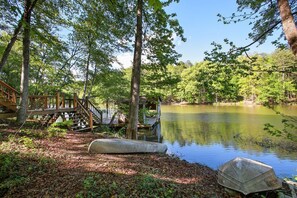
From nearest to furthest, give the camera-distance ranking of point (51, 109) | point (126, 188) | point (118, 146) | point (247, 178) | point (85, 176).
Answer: point (126, 188), point (85, 176), point (247, 178), point (118, 146), point (51, 109)

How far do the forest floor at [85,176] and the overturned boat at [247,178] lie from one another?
18 cm

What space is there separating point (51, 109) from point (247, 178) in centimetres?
947

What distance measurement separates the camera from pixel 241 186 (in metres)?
4.03

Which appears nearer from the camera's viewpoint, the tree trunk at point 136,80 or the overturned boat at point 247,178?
the overturned boat at point 247,178

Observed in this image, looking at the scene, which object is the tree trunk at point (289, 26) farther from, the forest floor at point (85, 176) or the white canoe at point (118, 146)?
the white canoe at point (118, 146)

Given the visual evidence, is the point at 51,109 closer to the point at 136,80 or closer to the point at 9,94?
the point at 9,94

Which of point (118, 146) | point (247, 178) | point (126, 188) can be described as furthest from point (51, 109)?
point (247, 178)

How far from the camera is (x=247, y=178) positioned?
4188 mm

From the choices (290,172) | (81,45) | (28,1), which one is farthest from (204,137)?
(28,1)

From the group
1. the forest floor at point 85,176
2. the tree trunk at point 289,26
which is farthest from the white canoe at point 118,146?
the tree trunk at point 289,26

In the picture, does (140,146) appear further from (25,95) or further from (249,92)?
(249,92)

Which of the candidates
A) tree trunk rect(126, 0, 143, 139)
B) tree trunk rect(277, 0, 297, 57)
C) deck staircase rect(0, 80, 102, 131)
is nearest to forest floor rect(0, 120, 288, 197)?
tree trunk rect(126, 0, 143, 139)

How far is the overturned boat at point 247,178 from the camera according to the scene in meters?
4.06

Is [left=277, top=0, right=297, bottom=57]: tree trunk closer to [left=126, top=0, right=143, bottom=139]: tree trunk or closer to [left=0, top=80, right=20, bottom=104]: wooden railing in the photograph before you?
[left=126, top=0, right=143, bottom=139]: tree trunk
